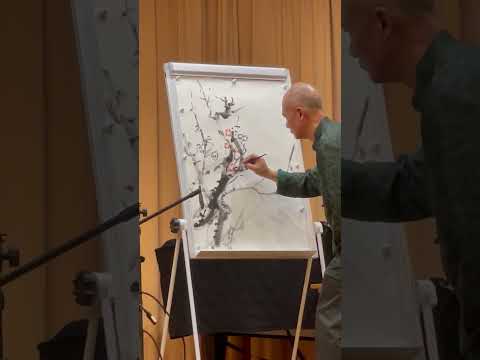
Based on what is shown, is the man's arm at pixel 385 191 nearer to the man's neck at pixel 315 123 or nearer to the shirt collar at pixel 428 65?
the shirt collar at pixel 428 65

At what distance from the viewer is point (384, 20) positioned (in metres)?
0.61

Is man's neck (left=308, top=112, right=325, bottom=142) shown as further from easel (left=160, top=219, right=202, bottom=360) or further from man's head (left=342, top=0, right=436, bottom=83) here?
man's head (left=342, top=0, right=436, bottom=83)

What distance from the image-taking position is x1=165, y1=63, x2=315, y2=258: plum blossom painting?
254cm

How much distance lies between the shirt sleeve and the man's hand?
0.12 metres

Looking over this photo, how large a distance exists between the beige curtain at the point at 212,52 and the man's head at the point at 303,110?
2.65ft

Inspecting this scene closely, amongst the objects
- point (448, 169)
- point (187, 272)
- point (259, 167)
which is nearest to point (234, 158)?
point (259, 167)

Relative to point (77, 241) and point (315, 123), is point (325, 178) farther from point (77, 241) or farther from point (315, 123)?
point (77, 241)

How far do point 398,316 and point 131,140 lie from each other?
0.88 feet

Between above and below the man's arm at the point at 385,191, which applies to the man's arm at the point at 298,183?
below

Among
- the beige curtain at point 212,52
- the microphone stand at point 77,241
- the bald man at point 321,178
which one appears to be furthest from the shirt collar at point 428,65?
the beige curtain at point 212,52

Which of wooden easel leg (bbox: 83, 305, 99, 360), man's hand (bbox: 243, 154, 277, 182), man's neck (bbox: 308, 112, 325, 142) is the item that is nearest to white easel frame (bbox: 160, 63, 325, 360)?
man's hand (bbox: 243, 154, 277, 182)

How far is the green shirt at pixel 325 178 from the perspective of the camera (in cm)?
203

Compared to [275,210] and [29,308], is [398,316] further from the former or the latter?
[275,210]

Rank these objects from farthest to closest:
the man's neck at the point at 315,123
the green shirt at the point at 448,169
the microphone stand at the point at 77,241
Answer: the man's neck at the point at 315,123 → the microphone stand at the point at 77,241 → the green shirt at the point at 448,169
